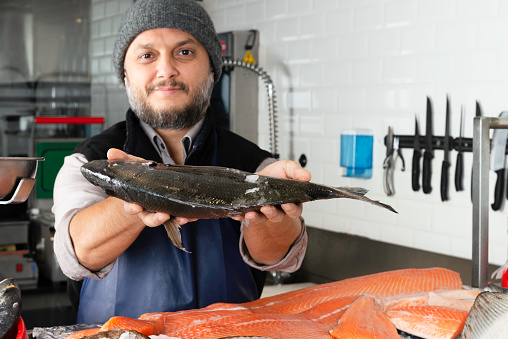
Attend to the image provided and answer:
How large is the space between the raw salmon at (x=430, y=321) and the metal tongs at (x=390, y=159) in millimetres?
1562

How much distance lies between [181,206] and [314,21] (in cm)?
262

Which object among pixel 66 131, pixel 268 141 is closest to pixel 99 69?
pixel 66 131

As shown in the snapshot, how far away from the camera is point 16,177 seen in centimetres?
119

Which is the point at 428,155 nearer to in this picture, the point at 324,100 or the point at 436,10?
the point at 436,10

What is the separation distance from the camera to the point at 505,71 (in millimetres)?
2641

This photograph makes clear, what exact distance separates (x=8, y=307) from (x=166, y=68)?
91 centimetres

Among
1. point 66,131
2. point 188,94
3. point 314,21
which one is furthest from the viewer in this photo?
point 66,131

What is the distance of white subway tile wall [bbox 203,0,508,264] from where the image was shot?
109 inches

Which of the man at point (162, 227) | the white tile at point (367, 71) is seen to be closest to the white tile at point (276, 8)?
the white tile at point (367, 71)

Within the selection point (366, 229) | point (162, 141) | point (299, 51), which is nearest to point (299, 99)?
point (299, 51)

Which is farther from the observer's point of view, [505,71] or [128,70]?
[505,71]

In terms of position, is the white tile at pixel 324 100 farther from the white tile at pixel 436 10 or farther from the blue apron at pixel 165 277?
the blue apron at pixel 165 277

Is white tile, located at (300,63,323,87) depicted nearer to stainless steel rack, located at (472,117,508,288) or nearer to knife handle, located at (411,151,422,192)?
knife handle, located at (411,151,422,192)

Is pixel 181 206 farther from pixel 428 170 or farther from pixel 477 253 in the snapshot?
pixel 428 170
